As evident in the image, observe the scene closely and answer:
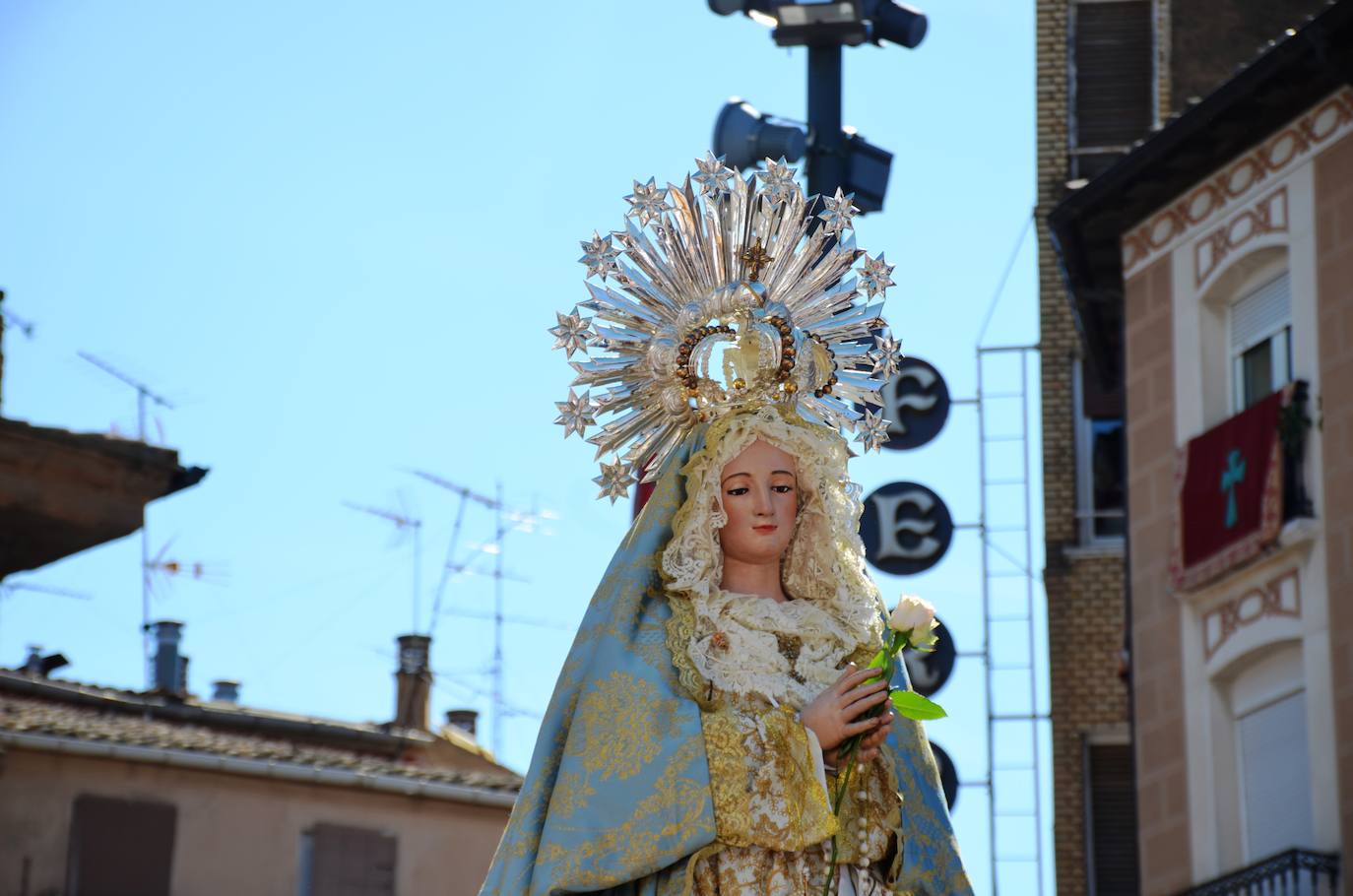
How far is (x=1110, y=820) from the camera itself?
33562 millimetres

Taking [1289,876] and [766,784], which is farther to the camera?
[1289,876]

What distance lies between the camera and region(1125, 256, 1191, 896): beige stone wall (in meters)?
24.6

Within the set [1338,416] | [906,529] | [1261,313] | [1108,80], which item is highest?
[1108,80]

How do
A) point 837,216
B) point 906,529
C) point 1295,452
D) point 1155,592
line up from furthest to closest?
point 906,529, point 1155,592, point 1295,452, point 837,216

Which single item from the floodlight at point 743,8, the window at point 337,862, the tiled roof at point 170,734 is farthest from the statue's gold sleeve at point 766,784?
the window at point 337,862

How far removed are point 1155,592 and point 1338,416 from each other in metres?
3.07

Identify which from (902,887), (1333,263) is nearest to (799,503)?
(902,887)

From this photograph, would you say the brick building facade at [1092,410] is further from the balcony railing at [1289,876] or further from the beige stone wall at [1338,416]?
the balcony railing at [1289,876]

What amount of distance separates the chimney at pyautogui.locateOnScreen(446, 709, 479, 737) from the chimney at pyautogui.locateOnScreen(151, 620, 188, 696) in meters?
5.45

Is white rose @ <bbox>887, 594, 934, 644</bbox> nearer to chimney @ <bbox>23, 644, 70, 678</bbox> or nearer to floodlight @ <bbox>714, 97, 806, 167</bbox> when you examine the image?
floodlight @ <bbox>714, 97, 806, 167</bbox>

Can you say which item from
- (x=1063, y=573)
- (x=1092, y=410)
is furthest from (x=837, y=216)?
(x=1092, y=410)

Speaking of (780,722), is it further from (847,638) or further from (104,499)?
(104,499)

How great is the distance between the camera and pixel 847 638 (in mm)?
10922

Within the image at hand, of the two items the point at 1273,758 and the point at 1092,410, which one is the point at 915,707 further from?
the point at 1092,410
